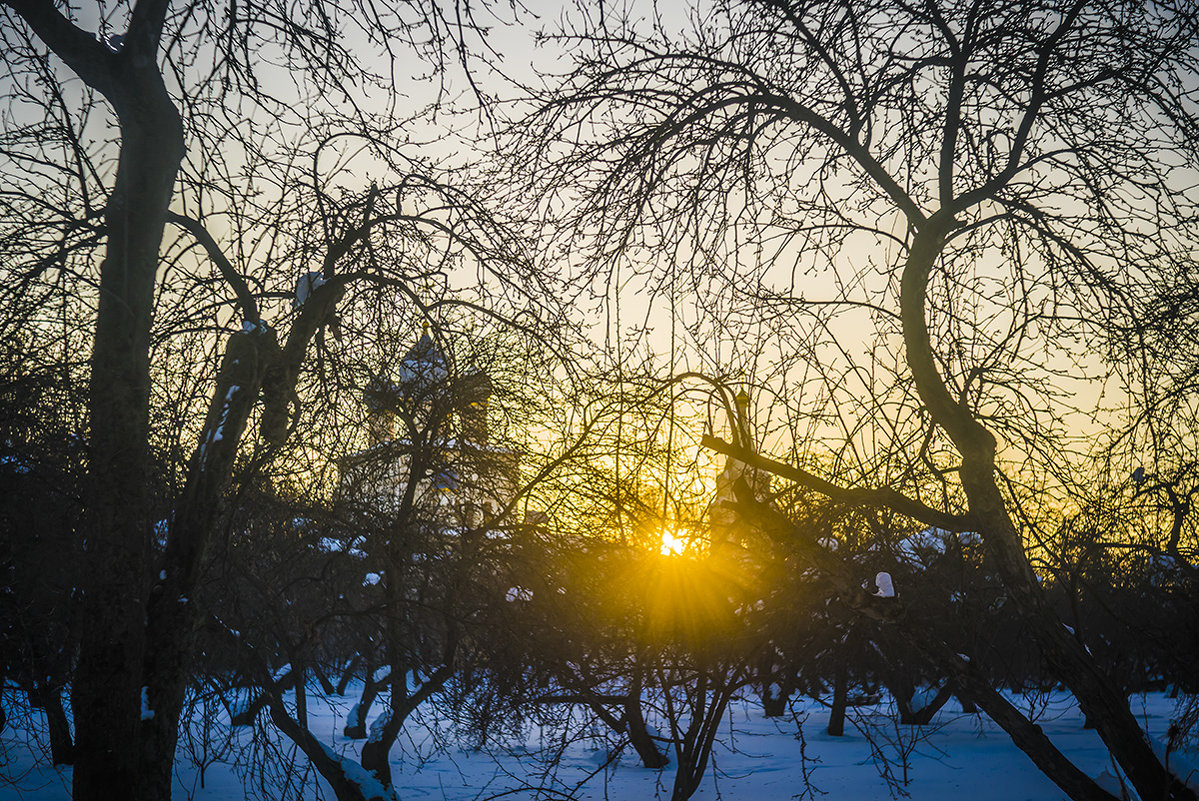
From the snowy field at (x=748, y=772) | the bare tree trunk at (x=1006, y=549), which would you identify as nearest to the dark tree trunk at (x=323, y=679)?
the snowy field at (x=748, y=772)

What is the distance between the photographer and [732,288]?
178 inches

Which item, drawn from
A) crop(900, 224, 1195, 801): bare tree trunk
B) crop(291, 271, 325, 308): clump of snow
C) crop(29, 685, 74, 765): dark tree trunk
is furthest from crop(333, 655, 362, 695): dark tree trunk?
crop(900, 224, 1195, 801): bare tree trunk

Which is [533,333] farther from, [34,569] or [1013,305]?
[34,569]

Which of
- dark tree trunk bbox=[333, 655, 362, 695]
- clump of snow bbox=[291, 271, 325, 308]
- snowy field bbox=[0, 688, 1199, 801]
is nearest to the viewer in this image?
clump of snow bbox=[291, 271, 325, 308]

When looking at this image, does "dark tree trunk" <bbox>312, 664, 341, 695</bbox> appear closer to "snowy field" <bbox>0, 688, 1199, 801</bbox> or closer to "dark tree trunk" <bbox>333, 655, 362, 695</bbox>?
"dark tree trunk" <bbox>333, 655, 362, 695</bbox>

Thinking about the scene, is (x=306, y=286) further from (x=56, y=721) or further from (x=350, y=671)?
(x=350, y=671)

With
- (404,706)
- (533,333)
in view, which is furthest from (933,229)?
(404,706)

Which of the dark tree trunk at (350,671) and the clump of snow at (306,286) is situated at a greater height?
the clump of snow at (306,286)

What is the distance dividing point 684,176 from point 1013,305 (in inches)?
73.4

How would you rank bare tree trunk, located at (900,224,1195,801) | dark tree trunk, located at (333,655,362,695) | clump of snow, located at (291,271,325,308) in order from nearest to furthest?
bare tree trunk, located at (900,224,1195,801) → clump of snow, located at (291,271,325,308) → dark tree trunk, located at (333,655,362,695)

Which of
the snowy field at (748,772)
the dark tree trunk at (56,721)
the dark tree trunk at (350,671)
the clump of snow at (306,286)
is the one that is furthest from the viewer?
the dark tree trunk at (350,671)

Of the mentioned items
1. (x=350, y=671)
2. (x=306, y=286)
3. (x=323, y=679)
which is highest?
(x=306, y=286)

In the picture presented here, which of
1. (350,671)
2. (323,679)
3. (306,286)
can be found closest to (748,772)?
(350,671)

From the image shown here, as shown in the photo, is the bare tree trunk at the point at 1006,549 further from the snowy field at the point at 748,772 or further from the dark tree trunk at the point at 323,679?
the snowy field at the point at 748,772
